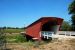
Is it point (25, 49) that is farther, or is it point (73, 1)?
point (73, 1)

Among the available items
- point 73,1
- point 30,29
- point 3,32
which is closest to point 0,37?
point 3,32

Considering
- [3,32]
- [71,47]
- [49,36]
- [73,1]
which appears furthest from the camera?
[73,1]

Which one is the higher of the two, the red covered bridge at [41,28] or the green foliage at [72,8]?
the green foliage at [72,8]

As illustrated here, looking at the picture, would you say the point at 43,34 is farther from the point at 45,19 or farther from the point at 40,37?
the point at 45,19

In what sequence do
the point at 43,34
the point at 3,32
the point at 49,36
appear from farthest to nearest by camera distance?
the point at 43,34 → the point at 49,36 → the point at 3,32

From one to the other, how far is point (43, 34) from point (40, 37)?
587 mm

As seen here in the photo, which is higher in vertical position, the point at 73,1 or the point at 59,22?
the point at 73,1

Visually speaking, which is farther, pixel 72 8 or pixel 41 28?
pixel 72 8

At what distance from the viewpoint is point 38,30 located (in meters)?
26.0

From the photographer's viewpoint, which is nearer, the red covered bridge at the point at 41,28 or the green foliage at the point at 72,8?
the red covered bridge at the point at 41,28

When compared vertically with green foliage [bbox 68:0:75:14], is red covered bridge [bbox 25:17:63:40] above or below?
below

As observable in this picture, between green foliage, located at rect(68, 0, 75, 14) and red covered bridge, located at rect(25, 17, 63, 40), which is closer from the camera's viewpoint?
red covered bridge, located at rect(25, 17, 63, 40)

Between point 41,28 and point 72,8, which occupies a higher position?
point 72,8

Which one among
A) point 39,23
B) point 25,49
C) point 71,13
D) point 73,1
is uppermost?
point 73,1
